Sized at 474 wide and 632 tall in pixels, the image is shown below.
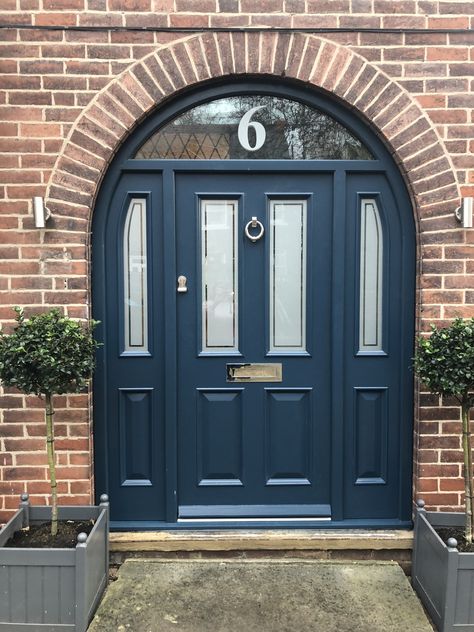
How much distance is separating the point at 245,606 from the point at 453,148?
295 centimetres

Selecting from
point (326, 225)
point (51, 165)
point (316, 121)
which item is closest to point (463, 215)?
point (326, 225)

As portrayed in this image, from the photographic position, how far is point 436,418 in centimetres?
327

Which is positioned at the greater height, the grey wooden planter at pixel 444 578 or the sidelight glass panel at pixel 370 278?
the sidelight glass panel at pixel 370 278

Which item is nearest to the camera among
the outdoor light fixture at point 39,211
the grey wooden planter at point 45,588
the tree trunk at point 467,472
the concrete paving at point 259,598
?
the grey wooden planter at point 45,588

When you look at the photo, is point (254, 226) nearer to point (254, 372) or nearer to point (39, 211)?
point (254, 372)

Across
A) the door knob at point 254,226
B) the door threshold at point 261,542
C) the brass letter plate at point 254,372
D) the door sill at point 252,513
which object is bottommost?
the door threshold at point 261,542

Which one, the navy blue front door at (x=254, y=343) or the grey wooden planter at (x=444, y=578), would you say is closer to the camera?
the grey wooden planter at (x=444, y=578)

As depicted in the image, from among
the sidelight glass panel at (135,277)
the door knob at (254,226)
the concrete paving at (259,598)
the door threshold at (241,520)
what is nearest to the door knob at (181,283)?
the sidelight glass panel at (135,277)

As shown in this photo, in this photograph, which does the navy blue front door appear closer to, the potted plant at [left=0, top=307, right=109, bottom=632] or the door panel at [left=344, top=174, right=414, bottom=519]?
the door panel at [left=344, top=174, right=414, bottom=519]

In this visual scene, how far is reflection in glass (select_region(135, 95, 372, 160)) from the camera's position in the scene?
3.34 meters

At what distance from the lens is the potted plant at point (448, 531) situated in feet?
8.67

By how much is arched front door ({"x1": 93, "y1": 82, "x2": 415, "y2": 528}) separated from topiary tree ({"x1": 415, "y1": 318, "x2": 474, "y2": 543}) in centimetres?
52

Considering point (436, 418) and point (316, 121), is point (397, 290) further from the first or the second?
point (316, 121)

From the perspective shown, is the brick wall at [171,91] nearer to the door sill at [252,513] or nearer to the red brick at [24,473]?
the red brick at [24,473]
